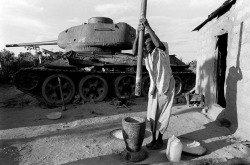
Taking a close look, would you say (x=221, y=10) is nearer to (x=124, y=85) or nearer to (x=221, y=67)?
(x=221, y=67)

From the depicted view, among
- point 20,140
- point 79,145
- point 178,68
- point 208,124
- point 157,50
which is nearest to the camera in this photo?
point 157,50

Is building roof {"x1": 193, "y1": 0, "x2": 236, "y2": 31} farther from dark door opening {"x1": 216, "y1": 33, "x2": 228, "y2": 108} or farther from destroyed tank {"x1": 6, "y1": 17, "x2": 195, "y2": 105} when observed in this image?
destroyed tank {"x1": 6, "y1": 17, "x2": 195, "y2": 105}

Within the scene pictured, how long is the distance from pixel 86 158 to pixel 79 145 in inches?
23.3

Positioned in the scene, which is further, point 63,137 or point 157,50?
point 63,137

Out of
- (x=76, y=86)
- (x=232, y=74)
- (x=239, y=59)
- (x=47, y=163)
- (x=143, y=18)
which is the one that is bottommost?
(x=47, y=163)

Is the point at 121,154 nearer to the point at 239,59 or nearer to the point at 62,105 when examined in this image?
the point at 239,59

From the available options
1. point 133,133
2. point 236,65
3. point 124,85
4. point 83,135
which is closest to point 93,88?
point 124,85

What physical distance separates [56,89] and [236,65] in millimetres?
6123

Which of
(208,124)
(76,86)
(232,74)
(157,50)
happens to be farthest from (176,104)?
(157,50)

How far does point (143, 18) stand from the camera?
3.22 meters

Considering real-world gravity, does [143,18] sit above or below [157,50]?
above

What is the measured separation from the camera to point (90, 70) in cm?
762

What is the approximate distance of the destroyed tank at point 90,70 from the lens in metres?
7.20

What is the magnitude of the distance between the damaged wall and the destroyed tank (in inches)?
127
